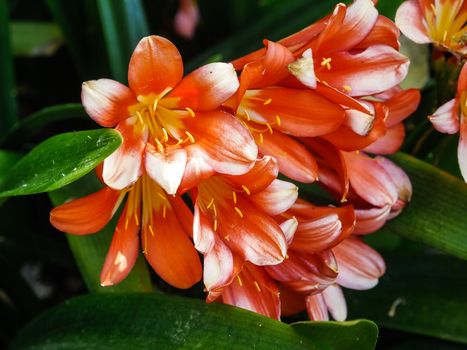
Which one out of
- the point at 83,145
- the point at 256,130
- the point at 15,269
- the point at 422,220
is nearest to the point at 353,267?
the point at 422,220

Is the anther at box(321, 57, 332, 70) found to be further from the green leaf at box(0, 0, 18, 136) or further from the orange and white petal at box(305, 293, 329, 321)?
the green leaf at box(0, 0, 18, 136)

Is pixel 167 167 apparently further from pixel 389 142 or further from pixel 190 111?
pixel 389 142

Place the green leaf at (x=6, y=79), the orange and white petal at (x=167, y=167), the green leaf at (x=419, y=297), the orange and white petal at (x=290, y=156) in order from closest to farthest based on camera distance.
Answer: the orange and white petal at (x=167, y=167)
the orange and white petal at (x=290, y=156)
the green leaf at (x=419, y=297)
the green leaf at (x=6, y=79)

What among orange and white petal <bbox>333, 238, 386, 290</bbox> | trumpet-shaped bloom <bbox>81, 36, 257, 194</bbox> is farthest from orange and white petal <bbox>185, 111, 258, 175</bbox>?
orange and white petal <bbox>333, 238, 386, 290</bbox>

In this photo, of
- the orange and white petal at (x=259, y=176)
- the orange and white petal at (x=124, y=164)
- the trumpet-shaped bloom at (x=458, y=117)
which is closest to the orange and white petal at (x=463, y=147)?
the trumpet-shaped bloom at (x=458, y=117)

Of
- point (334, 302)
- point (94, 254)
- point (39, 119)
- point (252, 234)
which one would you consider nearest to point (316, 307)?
point (334, 302)

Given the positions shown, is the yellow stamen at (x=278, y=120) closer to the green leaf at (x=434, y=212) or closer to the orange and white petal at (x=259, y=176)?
the orange and white petal at (x=259, y=176)
